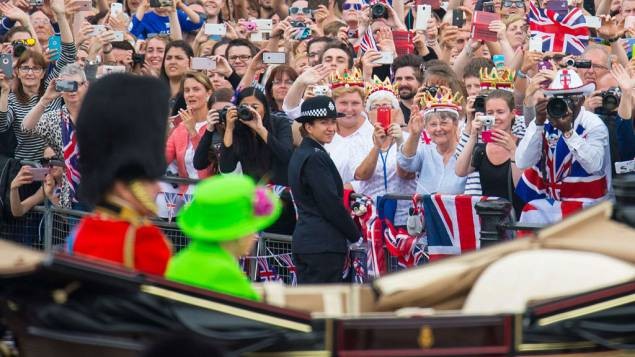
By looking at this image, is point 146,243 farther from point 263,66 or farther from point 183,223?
point 263,66

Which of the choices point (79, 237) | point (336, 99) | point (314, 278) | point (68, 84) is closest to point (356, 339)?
point (79, 237)

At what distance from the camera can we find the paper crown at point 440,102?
11484 mm

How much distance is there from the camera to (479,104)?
37.5 ft

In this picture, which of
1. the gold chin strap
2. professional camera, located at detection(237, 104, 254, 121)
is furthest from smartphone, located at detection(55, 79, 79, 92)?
the gold chin strap

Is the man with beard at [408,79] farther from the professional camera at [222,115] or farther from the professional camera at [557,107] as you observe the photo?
the professional camera at [557,107]

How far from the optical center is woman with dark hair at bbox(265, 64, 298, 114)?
13359 mm

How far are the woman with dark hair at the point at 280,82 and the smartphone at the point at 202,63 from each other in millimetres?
700

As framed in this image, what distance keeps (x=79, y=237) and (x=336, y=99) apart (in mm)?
5364

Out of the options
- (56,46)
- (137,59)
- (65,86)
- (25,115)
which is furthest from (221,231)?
(137,59)

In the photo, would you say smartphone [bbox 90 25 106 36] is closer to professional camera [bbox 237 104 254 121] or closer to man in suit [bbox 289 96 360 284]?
professional camera [bbox 237 104 254 121]

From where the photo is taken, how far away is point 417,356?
251 inches

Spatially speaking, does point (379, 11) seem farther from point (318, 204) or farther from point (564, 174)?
point (564, 174)

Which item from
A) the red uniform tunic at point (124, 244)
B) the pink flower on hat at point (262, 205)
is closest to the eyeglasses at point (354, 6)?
the red uniform tunic at point (124, 244)

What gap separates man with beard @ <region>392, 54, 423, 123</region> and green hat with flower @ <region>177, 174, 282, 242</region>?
675 cm
